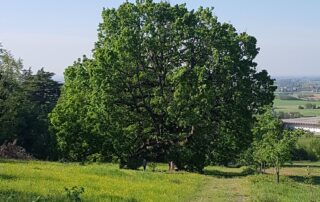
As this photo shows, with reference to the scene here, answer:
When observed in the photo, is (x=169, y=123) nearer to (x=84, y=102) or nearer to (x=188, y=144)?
(x=188, y=144)

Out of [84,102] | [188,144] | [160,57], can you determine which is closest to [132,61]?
[160,57]

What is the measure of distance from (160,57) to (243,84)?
276 inches

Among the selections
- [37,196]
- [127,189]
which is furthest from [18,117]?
[37,196]

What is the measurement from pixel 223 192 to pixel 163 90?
54.9 feet

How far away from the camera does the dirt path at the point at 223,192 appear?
66.0 ft

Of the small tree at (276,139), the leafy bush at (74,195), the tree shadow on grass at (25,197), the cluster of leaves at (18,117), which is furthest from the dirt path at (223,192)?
the cluster of leaves at (18,117)

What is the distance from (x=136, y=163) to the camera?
39.6m

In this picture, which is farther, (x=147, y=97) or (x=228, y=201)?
(x=147, y=97)

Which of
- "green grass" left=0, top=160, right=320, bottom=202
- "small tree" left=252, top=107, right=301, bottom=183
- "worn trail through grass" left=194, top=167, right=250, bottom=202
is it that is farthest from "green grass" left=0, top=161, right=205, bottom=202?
"small tree" left=252, top=107, right=301, bottom=183

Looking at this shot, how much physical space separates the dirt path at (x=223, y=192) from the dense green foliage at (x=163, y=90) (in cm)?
986

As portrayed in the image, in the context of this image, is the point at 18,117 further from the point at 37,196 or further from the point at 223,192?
the point at 37,196

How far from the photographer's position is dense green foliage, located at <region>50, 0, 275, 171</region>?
1451 inches

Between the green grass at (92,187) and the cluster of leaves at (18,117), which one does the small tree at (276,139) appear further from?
the cluster of leaves at (18,117)

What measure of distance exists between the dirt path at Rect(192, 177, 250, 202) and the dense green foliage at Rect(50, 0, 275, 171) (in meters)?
9.86
